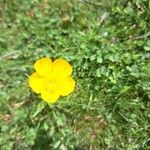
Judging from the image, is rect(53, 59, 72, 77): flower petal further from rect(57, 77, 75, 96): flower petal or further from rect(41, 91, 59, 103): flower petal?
rect(41, 91, 59, 103): flower petal

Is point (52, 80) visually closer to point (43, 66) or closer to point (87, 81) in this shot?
point (43, 66)

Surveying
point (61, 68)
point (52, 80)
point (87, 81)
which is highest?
point (61, 68)

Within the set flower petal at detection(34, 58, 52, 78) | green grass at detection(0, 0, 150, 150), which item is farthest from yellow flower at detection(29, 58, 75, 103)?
green grass at detection(0, 0, 150, 150)

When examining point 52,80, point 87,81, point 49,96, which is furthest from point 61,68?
point 87,81

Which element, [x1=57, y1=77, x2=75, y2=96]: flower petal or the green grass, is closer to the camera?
[x1=57, y1=77, x2=75, y2=96]: flower petal

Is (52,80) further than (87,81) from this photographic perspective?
No

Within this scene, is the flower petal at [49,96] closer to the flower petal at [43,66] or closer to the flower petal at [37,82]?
the flower petal at [37,82]

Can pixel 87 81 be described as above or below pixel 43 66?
below
